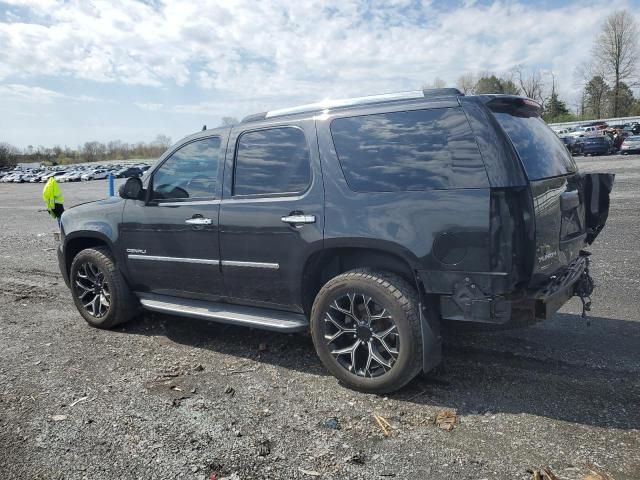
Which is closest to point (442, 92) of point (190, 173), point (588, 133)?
point (190, 173)

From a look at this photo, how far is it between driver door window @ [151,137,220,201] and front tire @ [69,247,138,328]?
0.95 meters

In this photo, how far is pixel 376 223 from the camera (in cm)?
351

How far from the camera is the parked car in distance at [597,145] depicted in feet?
107

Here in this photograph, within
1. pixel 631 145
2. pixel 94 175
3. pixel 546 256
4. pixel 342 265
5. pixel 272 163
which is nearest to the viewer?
pixel 546 256

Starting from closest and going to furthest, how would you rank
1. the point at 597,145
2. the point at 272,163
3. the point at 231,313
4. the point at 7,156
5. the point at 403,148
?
the point at 403,148, the point at 272,163, the point at 231,313, the point at 597,145, the point at 7,156

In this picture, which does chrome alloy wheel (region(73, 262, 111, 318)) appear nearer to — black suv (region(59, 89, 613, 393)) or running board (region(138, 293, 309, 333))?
running board (region(138, 293, 309, 333))

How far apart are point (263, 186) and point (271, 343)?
1539 millimetres

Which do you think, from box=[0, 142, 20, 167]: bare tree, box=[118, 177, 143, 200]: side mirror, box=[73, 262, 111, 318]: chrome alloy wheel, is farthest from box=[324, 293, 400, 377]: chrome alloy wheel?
box=[0, 142, 20, 167]: bare tree

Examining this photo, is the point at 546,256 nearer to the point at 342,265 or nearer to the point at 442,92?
the point at 442,92

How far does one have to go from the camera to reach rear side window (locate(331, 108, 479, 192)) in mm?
3312

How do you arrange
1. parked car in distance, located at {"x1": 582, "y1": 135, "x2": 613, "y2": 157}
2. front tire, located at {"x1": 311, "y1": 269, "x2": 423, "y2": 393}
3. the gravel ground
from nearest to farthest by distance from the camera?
1. the gravel ground
2. front tire, located at {"x1": 311, "y1": 269, "x2": 423, "y2": 393}
3. parked car in distance, located at {"x1": 582, "y1": 135, "x2": 613, "y2": 157}

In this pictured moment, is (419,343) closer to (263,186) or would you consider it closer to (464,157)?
(464,157)

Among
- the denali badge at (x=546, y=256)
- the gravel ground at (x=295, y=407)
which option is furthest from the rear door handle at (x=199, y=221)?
the denali badge at (x=546, y=256)

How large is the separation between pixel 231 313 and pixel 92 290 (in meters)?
1.94
